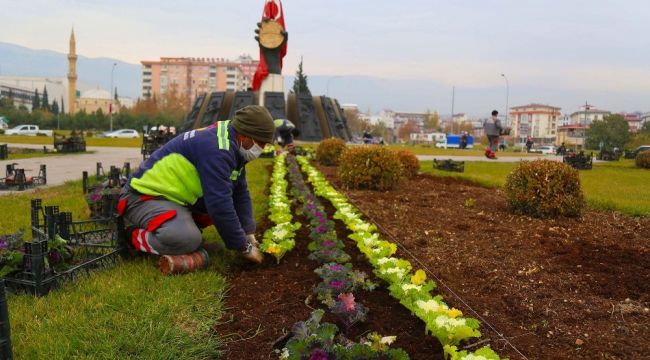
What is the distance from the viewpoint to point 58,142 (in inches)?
742

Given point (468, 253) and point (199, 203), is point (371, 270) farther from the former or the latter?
point (199, 203)

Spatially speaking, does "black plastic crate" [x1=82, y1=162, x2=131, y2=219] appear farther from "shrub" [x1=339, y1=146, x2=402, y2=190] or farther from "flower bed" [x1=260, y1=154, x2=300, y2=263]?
"shrub" [x1=339, y1=146, x2=402, y2=190]

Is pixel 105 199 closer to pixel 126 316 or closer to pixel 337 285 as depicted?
pixel 126 316

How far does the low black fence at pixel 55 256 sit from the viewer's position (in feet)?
10.3

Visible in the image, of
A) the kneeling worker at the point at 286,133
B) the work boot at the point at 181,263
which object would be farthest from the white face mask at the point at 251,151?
the kneeling worker at the point at 286,133

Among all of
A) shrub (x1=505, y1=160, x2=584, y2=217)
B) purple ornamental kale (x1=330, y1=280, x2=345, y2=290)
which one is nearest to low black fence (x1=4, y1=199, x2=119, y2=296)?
purple ornamental kale (x1=330, y1=280, x2=345, y2=290)

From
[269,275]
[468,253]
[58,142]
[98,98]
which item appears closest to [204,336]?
[269,275]

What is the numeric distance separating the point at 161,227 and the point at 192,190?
14.7 inches

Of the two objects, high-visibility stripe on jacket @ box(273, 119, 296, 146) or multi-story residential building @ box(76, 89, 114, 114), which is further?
multi-story residential building @ box(76, 89, 114, 114)

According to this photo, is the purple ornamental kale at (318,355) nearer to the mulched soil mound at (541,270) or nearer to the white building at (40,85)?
the mulched soil mound at (541,270)

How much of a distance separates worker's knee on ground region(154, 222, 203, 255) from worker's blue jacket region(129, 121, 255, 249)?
8.4 inches

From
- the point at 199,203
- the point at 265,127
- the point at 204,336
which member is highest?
the point at 265,127

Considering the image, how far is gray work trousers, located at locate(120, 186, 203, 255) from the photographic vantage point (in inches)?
152

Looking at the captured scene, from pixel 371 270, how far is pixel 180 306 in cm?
152
